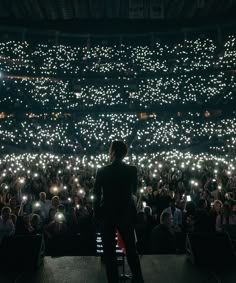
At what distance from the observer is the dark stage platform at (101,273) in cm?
436

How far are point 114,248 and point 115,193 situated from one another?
0.61 m

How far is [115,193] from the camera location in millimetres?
3910

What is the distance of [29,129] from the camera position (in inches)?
1657

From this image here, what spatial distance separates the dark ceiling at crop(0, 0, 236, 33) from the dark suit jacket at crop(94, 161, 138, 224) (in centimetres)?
2457

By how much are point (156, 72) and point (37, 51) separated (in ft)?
46.8

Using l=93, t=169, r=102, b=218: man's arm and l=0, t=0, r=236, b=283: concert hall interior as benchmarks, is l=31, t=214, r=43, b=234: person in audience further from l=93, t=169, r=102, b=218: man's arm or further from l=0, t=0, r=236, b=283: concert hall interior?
l=0, t=0, r=236, b=283: concert hall interior

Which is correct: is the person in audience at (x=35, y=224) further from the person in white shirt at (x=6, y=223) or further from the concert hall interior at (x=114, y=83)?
the concert hall interior at (x=114, y=83)

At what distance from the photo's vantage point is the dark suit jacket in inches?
153

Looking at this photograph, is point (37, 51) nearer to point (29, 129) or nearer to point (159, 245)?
point (29, 129)

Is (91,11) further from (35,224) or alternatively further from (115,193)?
(115,193)

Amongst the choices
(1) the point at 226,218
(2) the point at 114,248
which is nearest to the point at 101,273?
(2) the point at 114,248

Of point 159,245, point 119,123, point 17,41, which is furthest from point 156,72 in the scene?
point 159,245

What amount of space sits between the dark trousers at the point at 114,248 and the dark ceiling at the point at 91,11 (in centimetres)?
2484

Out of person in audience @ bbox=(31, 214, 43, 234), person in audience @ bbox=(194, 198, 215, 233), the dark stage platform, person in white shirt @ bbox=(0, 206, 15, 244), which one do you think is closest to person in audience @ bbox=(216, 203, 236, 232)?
person in audience @ bbox=(194, 198, 215, 233)
